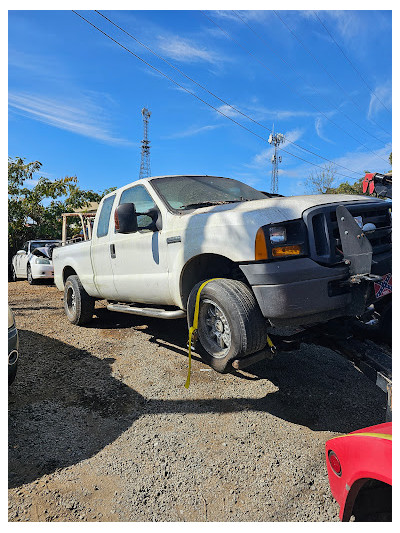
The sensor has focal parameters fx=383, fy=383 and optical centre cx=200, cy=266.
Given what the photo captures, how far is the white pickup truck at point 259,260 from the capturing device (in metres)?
2.75

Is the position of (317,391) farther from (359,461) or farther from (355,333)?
(359,461)

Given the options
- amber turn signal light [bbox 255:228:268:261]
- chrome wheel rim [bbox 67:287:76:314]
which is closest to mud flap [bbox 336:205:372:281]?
amber turn signal light [bbox 255:228:268:261]

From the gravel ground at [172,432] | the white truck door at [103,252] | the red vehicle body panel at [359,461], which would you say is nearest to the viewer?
the red vehicle body panel at [359,461]

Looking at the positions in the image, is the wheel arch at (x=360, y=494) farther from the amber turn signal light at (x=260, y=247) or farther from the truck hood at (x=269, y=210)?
the truck hood at (x=269, y=210)

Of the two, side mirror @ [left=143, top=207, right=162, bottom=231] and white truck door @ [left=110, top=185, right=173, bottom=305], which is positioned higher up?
side mirror @ [left=143, top=207, right=162, bottom=231]

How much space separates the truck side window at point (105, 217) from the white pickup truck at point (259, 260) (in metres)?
1.21

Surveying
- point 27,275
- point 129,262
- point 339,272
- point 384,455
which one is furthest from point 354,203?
point 27,275

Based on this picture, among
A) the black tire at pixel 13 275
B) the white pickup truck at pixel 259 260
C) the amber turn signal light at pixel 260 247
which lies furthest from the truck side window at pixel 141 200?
the black tire at pixel 13 275

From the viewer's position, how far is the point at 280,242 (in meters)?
2.79

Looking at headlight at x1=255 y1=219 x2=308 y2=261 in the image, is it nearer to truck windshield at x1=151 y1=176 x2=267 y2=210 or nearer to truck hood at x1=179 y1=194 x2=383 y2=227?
truck hood at x1=179 y1=194 x2=383 y2=227

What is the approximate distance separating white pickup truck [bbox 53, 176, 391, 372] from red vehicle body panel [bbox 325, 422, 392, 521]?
1.06 meters

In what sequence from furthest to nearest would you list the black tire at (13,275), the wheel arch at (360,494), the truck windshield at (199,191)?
the black tire at (13,275) < the truck windshield at (199,191) < the wheel arch at (360,494)

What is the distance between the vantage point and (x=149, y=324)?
605 centimetres

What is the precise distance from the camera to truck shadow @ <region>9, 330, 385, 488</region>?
2842 mm
